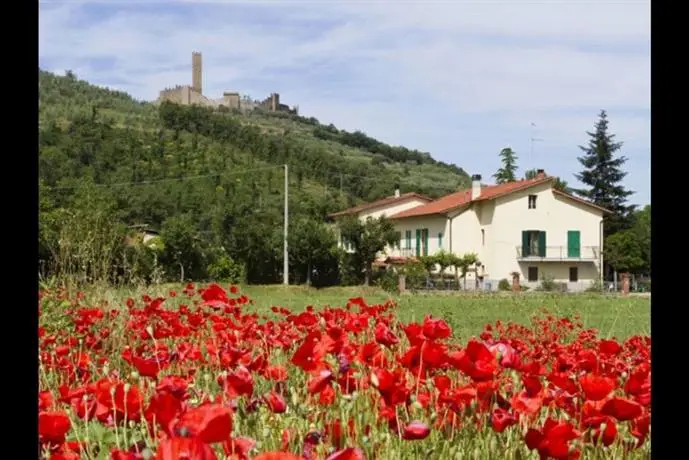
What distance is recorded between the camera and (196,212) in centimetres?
3734

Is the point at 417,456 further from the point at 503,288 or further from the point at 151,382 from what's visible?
the point at 503,288

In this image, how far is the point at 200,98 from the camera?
3263 inches

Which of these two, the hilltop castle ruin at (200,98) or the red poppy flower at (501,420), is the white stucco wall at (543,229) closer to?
the red poppy flower at (501,420)

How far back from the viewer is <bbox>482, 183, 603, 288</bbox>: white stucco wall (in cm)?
3453

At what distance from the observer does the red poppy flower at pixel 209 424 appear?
757 millimetres

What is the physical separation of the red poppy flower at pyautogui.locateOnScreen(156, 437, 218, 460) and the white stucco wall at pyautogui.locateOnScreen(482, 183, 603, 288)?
34298 mm

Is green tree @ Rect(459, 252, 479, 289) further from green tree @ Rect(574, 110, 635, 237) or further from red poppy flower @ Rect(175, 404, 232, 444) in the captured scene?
red poppy flower @ Rect(175, 404, 232, 444)

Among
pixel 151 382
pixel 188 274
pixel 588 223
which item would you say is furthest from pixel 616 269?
pixel 151 382

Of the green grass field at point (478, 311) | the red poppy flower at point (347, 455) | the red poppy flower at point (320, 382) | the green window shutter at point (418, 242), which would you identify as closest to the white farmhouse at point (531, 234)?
the green window shutter at point (418, 242)

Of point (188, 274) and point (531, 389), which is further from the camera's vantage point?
point (188, 274)

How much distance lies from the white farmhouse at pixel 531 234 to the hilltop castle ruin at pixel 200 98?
43.6 m

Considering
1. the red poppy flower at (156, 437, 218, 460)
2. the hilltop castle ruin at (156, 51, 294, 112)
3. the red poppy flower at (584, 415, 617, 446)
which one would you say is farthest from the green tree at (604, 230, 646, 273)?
the hilltop castle ruin at (156, 51, 294, 112)

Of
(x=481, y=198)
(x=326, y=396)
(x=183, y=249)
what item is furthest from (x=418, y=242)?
(x=326, y=396)
